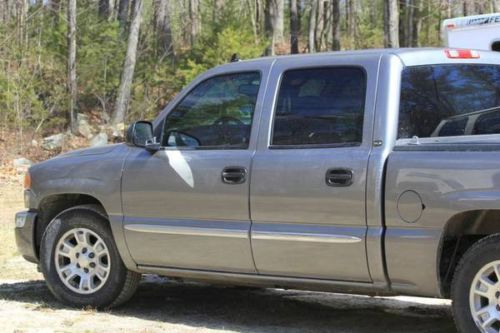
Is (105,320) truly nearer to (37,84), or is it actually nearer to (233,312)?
(233,312)

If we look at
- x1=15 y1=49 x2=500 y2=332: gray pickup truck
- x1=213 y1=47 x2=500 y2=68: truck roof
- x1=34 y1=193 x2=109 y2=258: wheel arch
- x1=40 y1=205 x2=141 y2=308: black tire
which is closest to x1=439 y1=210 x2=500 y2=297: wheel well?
x1=15 y1=49 x2=500 y2=332: gray pickup truck

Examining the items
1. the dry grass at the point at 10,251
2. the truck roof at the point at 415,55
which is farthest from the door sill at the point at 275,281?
the dry grass at the point at 10,251

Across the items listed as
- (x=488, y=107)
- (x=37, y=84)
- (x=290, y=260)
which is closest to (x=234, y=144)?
(x=290, y=260)

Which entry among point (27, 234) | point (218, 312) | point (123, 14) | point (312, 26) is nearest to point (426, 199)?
point (218, 312)

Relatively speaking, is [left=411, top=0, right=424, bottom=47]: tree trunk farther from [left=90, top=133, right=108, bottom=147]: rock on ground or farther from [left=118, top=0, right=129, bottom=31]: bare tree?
[left=90, top=133, right=108, bottom=147]: rock on ground

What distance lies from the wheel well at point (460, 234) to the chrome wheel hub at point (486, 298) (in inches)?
10.7

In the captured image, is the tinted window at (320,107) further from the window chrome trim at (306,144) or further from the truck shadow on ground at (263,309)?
the truck shadow on ground at (263,309)

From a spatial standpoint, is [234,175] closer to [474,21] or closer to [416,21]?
[474,21]

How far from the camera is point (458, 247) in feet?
16.1

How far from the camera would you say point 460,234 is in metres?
4.82

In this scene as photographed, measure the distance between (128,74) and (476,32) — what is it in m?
17.0

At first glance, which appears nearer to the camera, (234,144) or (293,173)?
(293,173)

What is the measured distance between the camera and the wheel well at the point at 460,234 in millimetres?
4699

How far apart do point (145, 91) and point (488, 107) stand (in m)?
21.3
